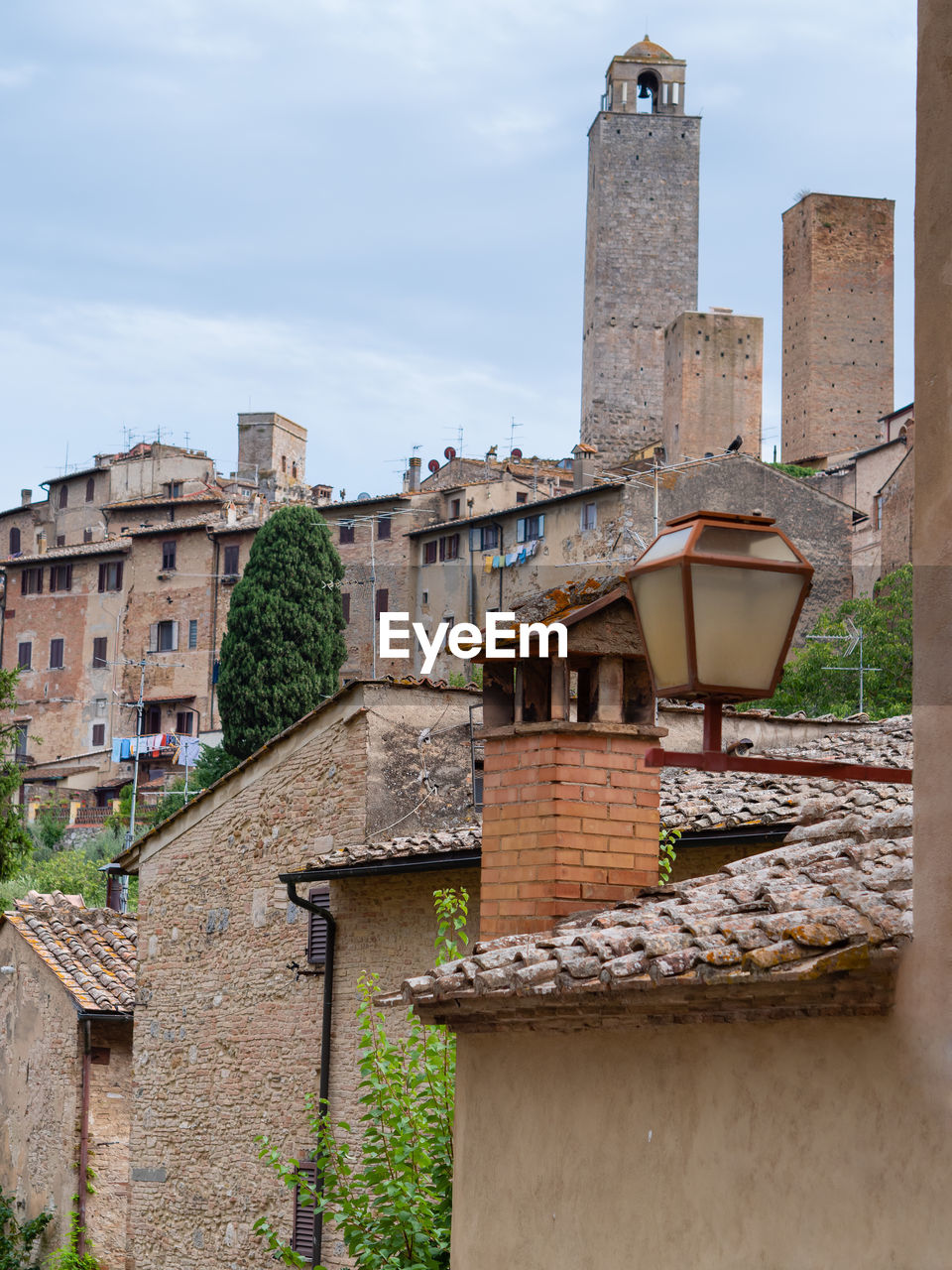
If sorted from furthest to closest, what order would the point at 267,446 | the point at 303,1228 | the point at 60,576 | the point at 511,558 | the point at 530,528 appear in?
the point at 267,446 < the point at 60,576 < the point at 511,558 < the point at 530,528 < the point at 303,1228

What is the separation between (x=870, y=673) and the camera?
42.3 meters

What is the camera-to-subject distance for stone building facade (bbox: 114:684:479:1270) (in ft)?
47.3

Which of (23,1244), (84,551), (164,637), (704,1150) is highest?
(84,551)

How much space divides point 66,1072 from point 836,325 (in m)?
60.8

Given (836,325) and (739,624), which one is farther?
(836,325)

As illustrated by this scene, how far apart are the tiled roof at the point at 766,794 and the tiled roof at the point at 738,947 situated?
9.26ft

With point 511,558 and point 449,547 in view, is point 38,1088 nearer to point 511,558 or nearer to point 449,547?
point 511,558

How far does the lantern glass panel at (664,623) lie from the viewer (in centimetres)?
481

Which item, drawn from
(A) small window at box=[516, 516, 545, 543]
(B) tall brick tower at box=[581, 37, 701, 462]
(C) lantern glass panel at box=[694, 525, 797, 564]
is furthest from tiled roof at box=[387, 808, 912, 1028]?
(B) tall brick tower at box=[581, 37, 701, 462]

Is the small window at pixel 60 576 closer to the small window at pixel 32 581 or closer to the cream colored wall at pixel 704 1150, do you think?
the small window at pixel 32 581

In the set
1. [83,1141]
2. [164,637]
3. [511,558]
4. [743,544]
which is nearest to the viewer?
[743,544]

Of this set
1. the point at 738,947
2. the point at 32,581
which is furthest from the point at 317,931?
the point at 32,581

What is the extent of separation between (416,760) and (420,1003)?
28.0 ft

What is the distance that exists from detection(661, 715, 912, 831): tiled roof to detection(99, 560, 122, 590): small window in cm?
5091
